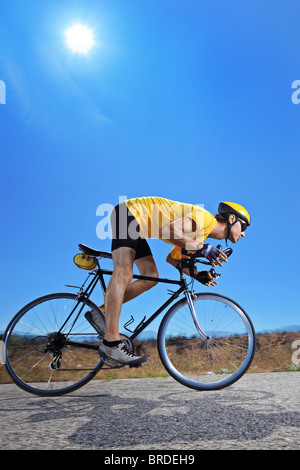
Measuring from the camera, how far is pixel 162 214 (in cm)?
397

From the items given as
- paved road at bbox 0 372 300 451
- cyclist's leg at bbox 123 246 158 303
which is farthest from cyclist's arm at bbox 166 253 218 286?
paved road at bbox 0 372 300 451

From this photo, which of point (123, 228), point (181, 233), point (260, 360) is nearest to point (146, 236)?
point (123, 228)

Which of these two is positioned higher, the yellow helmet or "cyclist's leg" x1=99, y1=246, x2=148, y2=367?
the yellow helmet

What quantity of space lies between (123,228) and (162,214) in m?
0.42

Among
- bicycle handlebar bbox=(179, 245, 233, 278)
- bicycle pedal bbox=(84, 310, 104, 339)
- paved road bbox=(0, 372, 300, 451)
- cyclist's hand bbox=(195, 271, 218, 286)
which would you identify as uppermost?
bicycle handlebar bbox=(179, 245, 233, 278)

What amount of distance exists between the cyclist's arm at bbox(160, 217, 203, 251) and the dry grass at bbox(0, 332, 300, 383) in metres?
Result: 1.54

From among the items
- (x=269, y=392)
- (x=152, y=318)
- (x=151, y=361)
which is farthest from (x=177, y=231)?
(x=151, y=361)

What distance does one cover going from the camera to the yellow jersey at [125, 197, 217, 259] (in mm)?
3937

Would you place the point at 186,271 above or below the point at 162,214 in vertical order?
below

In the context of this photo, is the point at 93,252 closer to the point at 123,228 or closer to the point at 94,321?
the point at 123,228

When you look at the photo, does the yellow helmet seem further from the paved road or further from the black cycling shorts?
the paved road

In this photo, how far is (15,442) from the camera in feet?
8.01
